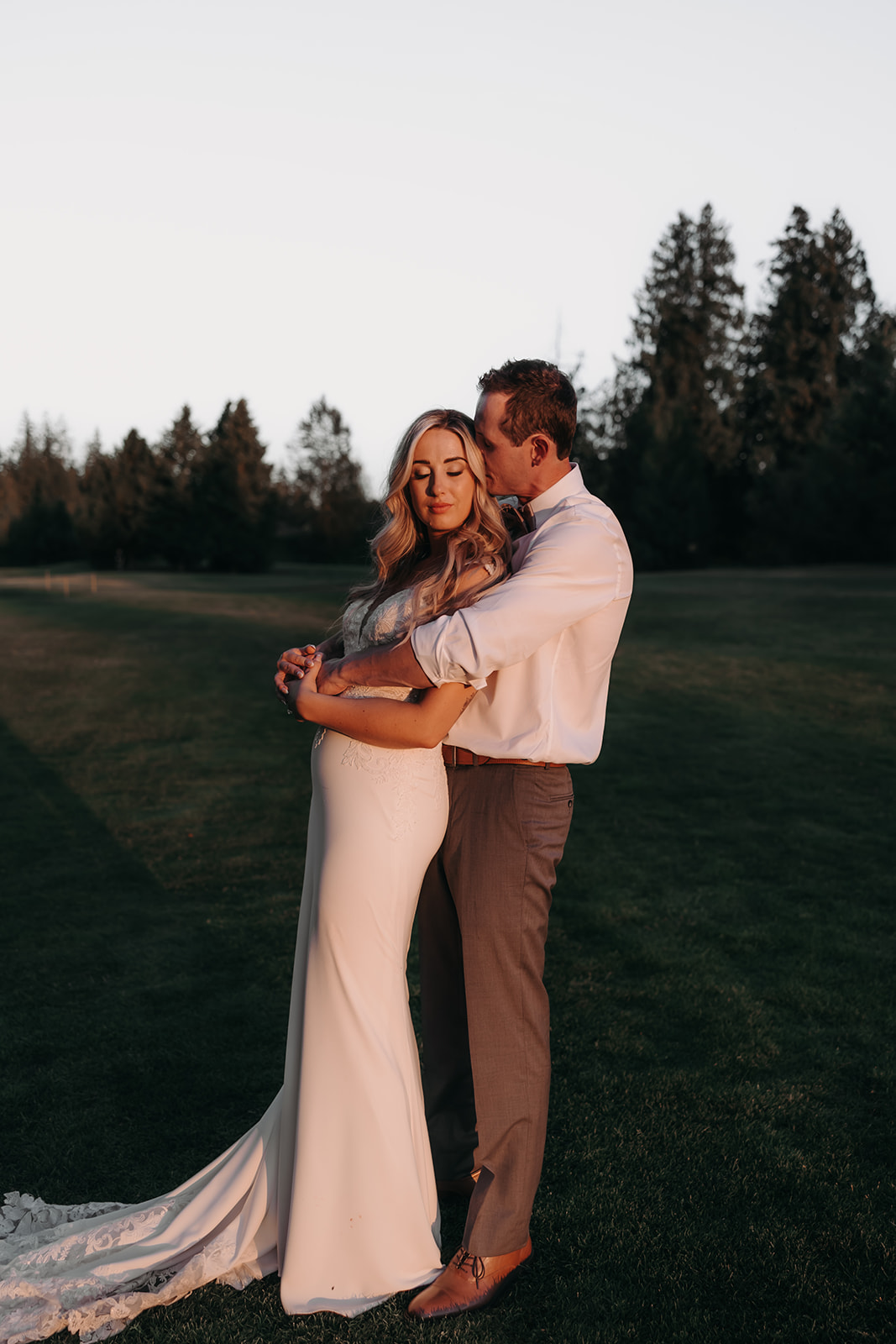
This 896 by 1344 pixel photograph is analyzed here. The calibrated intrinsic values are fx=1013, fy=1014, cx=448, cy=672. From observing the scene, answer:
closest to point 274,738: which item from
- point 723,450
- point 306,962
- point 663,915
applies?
point 663,915

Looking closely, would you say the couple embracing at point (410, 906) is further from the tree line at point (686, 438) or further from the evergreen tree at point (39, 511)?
the evergreen tree at point (39, 511)

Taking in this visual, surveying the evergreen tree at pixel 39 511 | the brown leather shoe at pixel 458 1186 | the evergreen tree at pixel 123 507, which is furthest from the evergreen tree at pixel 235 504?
the brown leather shoe at pixel 458 1186

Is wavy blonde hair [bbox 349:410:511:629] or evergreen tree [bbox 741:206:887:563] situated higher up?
evergreen tree [bbox 741:206:887:563]

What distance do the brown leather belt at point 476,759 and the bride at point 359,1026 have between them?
10 cm

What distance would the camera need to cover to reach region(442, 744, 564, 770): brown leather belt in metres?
2.85

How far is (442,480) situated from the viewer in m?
2.73

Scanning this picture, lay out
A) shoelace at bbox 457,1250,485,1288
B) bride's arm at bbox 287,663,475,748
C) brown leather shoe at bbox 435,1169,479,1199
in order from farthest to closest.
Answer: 1. brown leather shoe at bbox 435,1169,479,1199
2. shoelace at bbox 457,1250,485,1288
3. bride's arm at bbox 287,663,475,748

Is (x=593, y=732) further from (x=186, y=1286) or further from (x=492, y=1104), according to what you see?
(x=186, y=1286)

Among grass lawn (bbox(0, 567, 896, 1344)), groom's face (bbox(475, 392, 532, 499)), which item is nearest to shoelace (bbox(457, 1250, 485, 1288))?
grass lawn (bbox(0, 567, 896, 1344))

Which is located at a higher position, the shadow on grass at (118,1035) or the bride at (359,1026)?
the bride at (359,1026)

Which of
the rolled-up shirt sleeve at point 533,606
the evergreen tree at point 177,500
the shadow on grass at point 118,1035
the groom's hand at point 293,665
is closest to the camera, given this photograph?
the rolled-up shirt sleeve at point 533,606

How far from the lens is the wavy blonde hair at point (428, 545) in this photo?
8.88ft

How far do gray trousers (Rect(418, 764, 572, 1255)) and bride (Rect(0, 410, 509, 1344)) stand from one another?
0.43 feet

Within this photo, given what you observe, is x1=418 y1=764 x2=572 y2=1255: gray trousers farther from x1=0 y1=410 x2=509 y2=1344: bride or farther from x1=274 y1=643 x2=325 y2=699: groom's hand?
x1=274 y1=643 x2=325 y2=699: groom's hand
